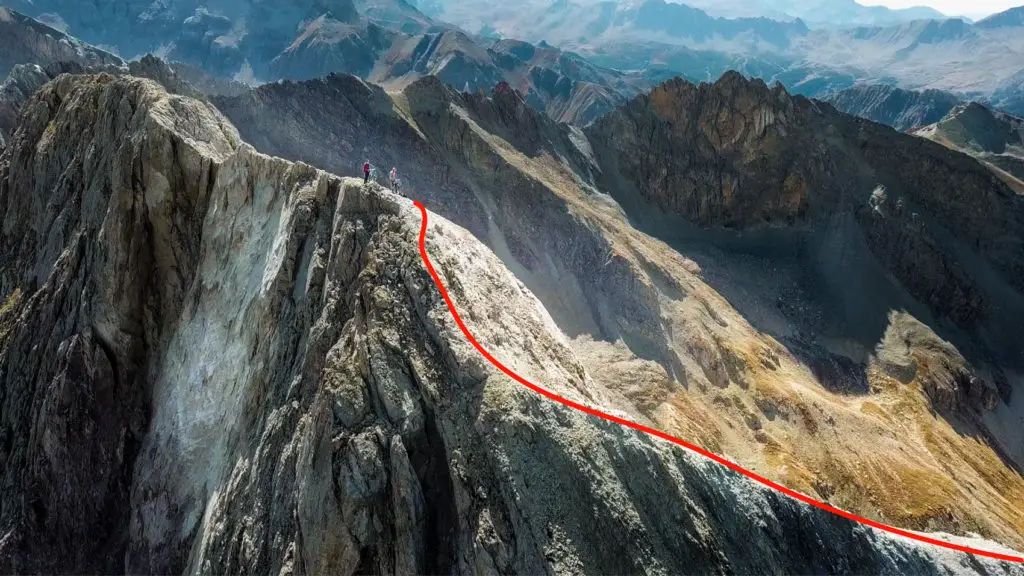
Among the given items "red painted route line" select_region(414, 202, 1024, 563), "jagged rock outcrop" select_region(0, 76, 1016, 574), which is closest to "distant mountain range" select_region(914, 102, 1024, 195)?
"red painted route line" select_region(414, 202, 1024, 563)

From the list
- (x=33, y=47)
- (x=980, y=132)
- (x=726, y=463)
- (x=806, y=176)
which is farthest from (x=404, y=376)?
(x=980, y=132)

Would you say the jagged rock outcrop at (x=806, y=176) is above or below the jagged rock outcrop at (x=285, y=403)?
above

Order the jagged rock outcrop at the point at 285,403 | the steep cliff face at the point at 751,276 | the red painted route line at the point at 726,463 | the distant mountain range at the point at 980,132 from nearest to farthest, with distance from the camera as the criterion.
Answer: the jagged rock outcrop at the point at 285,403 → the red painted route line at the point at 726,463 → the steep cliff face at the point at 751,276 → the distant mountain range at the point at 980,132

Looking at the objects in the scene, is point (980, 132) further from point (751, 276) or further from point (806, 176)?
point (751, 276)

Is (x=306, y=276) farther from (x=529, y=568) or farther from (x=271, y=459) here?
(x=529, y=568)

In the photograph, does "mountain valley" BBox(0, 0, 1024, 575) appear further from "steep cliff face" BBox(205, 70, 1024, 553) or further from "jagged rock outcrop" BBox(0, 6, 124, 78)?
"jagged rock outcrop" BBox(0, 6, 124, 78)

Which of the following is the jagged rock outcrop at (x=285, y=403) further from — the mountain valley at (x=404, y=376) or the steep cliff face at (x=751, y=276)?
the steep cliff face at (x=751, y=276)

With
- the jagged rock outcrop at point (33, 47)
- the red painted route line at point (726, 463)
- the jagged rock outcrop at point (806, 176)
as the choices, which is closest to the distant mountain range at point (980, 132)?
the jagged rock outcrop at point (806, 176)

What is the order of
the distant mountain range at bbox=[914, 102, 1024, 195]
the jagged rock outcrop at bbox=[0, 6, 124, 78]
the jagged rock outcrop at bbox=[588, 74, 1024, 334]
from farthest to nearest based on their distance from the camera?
the distant mountain range at bbox=[914, 102, 1024, 195] → the jagged rock outcrop at bbox=[0, 6, 124, 78] → the jagged rock outcrop at bbox=[588, 74, 1024, 334]
